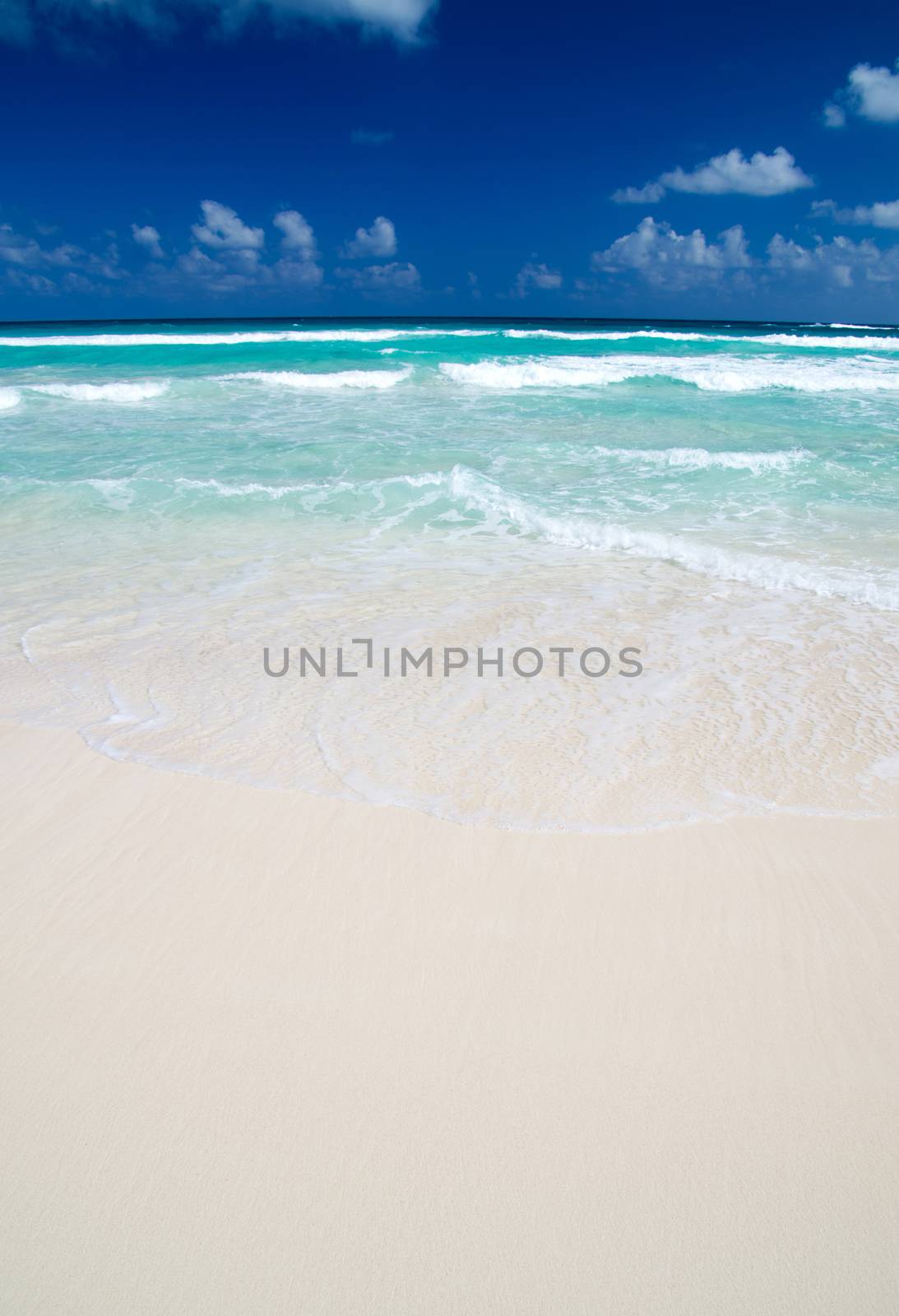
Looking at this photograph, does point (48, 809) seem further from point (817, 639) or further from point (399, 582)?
point (817, 639)

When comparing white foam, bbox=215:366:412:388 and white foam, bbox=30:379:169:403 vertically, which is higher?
white foam, bbox=215:366:412:388

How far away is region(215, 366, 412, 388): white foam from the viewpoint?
20703 mm

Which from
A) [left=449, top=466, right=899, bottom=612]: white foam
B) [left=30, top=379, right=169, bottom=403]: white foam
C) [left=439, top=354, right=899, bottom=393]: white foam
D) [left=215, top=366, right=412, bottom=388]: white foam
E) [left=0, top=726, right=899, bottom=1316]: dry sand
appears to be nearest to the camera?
[left=0, top=726, right=899, bottom=1316]: dry sand

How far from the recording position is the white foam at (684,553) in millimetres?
5668

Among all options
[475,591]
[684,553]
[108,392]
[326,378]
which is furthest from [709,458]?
[108,392]

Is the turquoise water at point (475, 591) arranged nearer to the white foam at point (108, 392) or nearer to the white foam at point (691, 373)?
the white foam at point (108, 392)

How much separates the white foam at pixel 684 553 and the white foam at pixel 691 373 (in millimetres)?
13575

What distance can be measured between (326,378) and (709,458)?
537 inches

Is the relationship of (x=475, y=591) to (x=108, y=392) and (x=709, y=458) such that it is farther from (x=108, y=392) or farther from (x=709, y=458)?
(x=108, y=392)

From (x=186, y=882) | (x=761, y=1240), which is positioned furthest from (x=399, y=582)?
(x=761, y=1240)

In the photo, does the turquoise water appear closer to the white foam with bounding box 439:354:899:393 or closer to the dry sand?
the dry sand

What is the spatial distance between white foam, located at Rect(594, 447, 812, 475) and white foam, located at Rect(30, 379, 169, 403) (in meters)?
11.9

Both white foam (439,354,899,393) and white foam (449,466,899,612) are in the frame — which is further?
white foam (439,354,899,393)

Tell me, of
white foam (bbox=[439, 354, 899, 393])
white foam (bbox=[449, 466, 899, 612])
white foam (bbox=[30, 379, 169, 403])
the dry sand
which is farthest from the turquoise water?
white foam (bbox=[439, 354, 899, 393])
